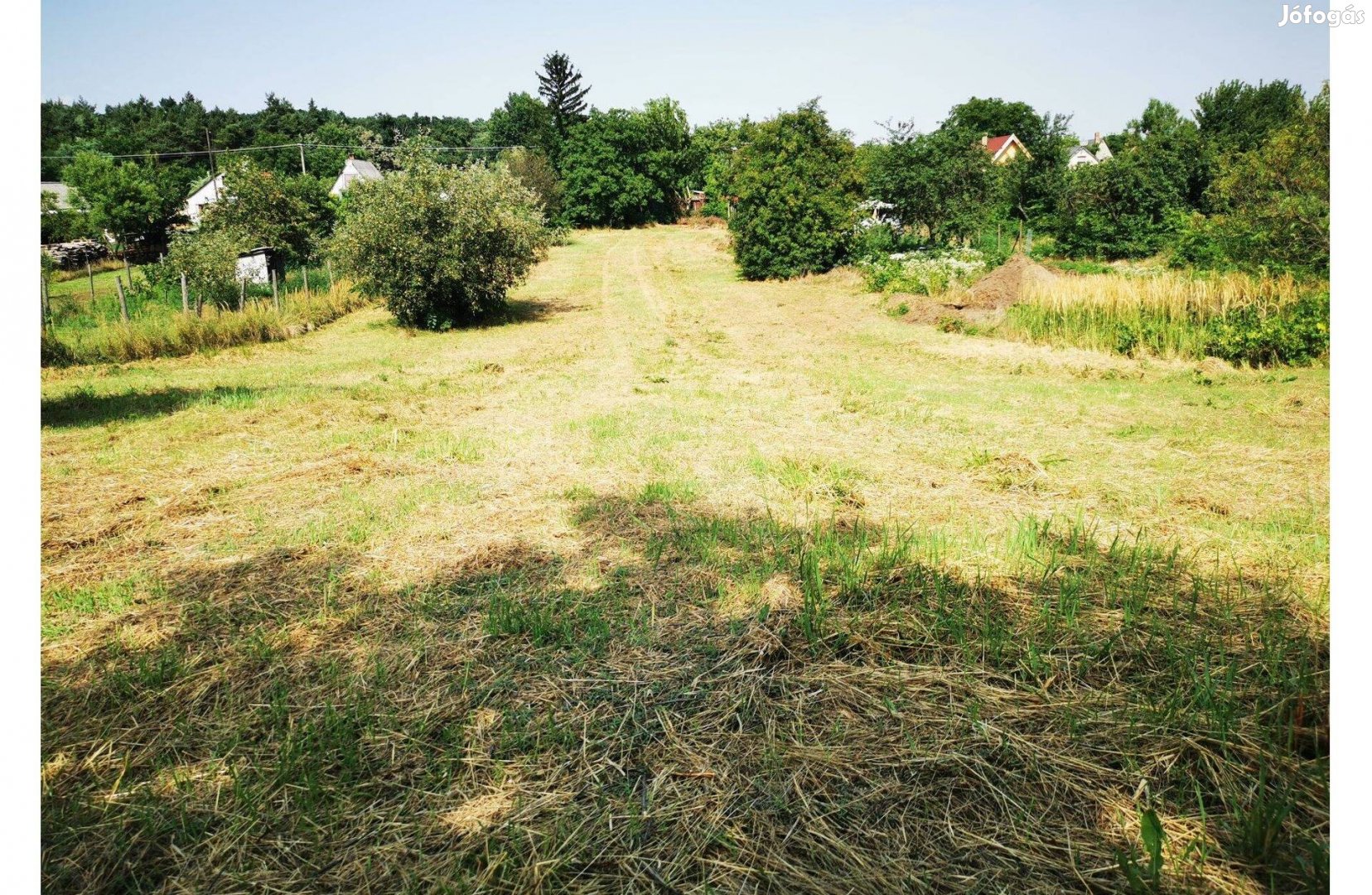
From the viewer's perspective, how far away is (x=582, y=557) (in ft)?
13.5

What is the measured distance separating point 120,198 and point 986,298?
1813 inches

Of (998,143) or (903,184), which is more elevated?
(998,143)

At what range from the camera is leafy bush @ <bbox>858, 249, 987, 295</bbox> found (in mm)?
17556

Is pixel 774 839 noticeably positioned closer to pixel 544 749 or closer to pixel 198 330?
pixel 544 749

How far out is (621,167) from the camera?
49.3 metres

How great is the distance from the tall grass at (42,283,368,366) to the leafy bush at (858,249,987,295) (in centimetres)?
1489

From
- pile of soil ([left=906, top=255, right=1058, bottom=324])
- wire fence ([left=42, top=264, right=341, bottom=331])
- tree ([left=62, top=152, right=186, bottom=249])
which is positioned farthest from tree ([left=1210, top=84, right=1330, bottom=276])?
tree ([left=62, top=152, right=186, bottom=249])

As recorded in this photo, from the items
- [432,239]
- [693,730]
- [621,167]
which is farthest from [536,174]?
[693,730]

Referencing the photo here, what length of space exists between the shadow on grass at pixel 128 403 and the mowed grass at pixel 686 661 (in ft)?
3.21

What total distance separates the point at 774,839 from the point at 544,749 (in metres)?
0.90

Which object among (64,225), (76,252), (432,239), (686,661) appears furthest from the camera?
(64,225)

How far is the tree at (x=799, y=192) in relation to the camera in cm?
2195

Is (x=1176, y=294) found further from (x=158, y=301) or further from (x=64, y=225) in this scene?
(x=64, y=225)

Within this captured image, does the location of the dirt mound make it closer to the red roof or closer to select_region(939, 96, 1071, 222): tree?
select_region(939, 96, 1071, 222): tree
